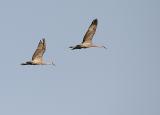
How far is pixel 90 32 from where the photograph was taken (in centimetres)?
10206

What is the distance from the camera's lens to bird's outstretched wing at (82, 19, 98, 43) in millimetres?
101625

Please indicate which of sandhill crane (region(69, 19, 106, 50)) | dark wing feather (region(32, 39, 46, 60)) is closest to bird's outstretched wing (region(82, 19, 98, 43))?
sandhill crane (region(69, 19, 106, 50))

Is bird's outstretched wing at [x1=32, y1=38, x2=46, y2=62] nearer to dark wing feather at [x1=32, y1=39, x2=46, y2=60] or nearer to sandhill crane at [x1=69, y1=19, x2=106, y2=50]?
dark wing feather at [x1=32, y1=39, x2=46, y2=60]

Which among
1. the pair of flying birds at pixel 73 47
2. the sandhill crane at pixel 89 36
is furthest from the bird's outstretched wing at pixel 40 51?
the sandhill crane at pixel 89 36

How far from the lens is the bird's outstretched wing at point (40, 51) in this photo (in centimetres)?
10381

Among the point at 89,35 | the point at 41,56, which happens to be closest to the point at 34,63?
the point at 41,56

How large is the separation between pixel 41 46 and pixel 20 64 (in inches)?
157

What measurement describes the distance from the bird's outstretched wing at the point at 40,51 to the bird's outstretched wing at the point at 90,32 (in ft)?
17.1

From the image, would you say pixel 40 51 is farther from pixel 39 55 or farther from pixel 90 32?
pixel 90 32

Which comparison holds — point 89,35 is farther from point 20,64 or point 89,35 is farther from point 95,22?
point 20,64

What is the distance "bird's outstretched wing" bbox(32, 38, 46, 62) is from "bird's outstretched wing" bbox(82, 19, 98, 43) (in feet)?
17.1

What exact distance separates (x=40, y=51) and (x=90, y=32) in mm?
7047

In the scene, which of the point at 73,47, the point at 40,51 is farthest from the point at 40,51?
the point at 73,47

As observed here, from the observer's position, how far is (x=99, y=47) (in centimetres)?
10269
